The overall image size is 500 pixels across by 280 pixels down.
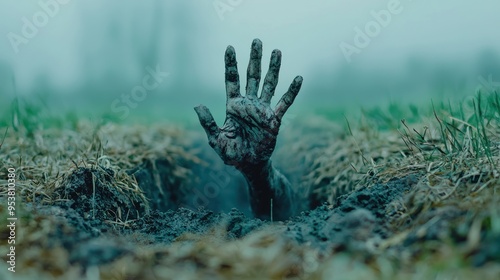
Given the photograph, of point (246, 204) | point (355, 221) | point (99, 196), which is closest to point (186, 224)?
point (99, 196)

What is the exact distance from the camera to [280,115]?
57.5 inches

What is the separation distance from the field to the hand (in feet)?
0.67

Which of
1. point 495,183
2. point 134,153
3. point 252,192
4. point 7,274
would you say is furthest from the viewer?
point 134,153

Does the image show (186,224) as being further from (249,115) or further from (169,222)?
(249,115)

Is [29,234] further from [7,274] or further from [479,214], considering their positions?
[479,214]

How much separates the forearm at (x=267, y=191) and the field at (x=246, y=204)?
19 centimetres

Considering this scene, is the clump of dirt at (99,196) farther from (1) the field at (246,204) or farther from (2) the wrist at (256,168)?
(2) the wrist at (256,168)

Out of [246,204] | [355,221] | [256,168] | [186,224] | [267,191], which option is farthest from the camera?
[246,204]

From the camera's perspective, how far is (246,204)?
2.51 meters

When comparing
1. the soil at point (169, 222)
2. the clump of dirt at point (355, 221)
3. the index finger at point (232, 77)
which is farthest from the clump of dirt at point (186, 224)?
the index finger at point (232, 77)

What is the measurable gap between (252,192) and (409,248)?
111cm

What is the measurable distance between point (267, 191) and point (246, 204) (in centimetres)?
69

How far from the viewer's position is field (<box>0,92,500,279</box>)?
69 centimetres

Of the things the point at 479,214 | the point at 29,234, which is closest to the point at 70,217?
the point at 29,234
